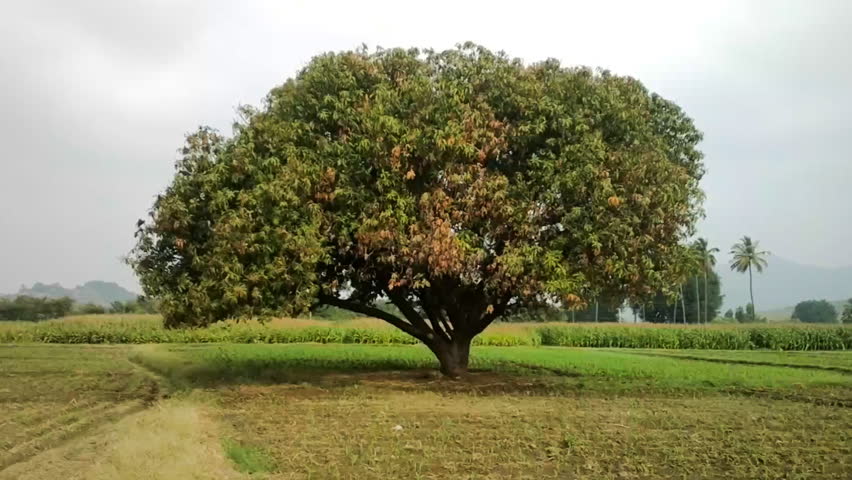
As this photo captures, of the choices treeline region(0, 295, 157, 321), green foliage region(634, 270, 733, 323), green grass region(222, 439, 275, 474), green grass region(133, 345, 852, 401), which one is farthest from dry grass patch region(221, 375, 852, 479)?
green foliage region(634, 270, 733, 323)

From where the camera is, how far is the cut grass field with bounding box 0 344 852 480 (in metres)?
9.43

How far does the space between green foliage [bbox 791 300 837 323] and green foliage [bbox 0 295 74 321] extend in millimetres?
126392

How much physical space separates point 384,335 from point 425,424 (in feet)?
117

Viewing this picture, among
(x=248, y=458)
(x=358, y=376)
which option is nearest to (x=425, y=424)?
(x=248, y=458)

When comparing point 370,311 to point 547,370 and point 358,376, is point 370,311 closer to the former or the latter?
point 358,376

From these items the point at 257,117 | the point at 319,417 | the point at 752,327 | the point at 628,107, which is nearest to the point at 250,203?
the point at 257,117

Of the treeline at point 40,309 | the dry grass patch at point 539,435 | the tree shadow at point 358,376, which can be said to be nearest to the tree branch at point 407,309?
the tree shadow at point 358,376

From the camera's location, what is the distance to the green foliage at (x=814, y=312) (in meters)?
140

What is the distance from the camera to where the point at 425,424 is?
1320 centimetres

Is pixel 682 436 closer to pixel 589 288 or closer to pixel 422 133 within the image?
pixel 589 288

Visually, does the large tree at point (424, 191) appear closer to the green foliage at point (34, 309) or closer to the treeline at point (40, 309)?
the treeline at point (40, 309)

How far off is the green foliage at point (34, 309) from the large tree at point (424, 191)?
7264 centimetres

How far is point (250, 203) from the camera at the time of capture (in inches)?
658

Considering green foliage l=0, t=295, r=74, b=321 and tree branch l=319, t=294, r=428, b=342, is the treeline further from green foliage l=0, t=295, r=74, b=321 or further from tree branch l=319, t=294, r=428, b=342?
→ tree branch l=319, t=294, r=428, b=342
